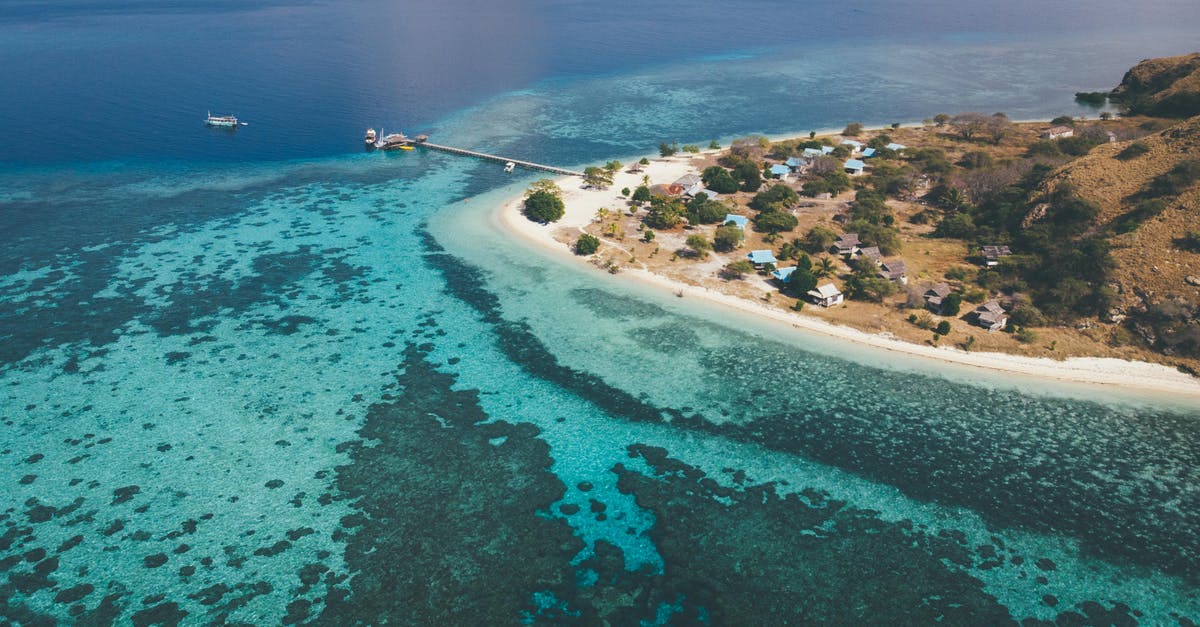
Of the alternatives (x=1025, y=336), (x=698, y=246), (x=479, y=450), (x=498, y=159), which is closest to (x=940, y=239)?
(x=1025, y=336)

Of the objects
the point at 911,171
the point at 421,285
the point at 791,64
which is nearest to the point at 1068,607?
the point at 421,285

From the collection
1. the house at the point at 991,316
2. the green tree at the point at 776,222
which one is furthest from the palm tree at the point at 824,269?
the house at the point at 991,316

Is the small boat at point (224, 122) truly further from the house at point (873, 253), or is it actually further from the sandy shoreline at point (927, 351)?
the house at point (873, 253)

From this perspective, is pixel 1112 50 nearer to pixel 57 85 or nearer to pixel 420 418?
pixel 420 418

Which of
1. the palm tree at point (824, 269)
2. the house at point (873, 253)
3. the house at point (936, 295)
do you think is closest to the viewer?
the house at point (936, 295)

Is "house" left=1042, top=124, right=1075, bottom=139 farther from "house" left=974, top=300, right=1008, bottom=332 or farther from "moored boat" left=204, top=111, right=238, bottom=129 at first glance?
"moored boat" left=204, top=111, right=238, bottom=129

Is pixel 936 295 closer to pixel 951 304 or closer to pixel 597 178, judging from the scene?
pixel 951 304

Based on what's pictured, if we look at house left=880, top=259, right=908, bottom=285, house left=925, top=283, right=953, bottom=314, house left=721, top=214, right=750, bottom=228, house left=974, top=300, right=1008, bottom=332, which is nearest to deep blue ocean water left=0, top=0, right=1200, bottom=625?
house left=974, top=300, right=1008, bottom=332
